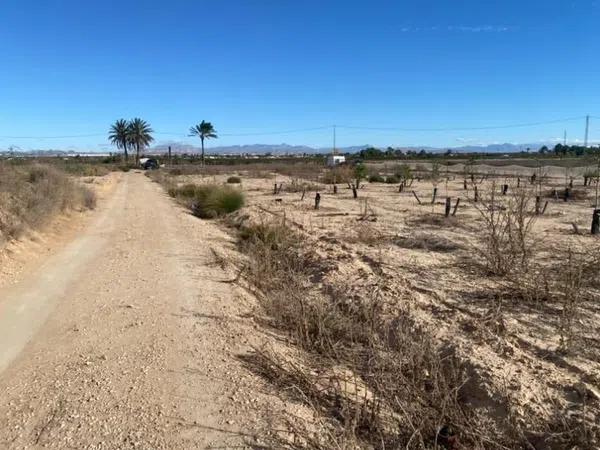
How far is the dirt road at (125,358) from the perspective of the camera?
15.5 ft

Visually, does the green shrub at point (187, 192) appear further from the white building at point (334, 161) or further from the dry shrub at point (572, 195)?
the white building at point (334, 161)

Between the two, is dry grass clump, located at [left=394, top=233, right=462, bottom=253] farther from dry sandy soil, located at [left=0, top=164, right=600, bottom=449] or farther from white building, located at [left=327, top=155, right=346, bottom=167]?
white building, located at [left=327, top=155, right=346, bottom=167]

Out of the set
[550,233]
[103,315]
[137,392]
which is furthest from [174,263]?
[550,233]

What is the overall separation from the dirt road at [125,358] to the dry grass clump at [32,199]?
2220mm

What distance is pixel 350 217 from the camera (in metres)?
21.1

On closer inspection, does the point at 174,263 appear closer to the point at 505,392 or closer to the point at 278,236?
the point at 278,236

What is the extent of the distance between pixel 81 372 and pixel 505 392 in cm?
423

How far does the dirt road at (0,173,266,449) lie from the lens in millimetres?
4738

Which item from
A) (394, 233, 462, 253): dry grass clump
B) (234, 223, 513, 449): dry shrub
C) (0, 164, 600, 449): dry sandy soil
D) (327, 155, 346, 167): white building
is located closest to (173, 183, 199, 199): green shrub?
(0, 164, 600, 449): dry sandy soil

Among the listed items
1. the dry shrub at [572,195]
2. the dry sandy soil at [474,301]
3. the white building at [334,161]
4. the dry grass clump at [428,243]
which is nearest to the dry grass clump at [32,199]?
the dry sandy soil at [474,301]

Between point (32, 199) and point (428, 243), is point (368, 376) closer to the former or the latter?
point (428, 243)

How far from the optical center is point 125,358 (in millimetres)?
6270

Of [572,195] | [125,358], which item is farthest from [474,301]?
[572,195]

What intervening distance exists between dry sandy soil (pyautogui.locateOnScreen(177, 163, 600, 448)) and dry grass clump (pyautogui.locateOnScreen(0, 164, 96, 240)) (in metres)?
6.61
